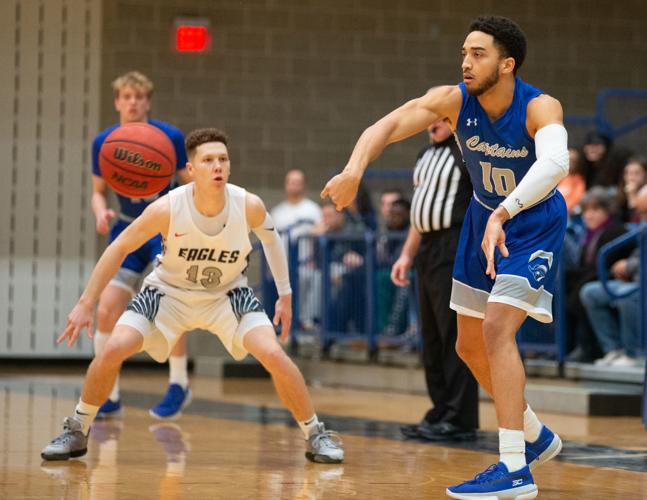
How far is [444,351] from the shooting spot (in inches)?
267

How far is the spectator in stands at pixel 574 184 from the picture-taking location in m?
10.1

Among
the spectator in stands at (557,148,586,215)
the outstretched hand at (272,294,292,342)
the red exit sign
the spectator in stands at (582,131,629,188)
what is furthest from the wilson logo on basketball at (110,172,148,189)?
the red exit sign

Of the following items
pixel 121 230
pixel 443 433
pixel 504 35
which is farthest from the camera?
pixel 121 230

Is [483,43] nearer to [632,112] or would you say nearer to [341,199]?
[341,199]

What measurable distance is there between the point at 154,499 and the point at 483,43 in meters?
2.09

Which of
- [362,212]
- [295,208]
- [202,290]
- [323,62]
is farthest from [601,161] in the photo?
[202,290]

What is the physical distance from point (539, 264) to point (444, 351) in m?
2.16

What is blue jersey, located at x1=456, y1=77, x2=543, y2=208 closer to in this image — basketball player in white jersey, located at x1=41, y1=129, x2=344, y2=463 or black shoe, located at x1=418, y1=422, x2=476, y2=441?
basketball player in white jersey, located at x1=41, y1=129, x2=344, y2=463

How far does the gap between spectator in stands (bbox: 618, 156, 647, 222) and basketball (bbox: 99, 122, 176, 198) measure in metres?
4.04

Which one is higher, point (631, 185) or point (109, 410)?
point (631, 185)

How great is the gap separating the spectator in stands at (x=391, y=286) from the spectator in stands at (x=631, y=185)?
176 centimetres

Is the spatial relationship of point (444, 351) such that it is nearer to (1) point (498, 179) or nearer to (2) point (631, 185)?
(1) point (498, 179)

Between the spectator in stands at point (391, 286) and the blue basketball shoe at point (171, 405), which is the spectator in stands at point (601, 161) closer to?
the spectator in stands at point (391, 286)

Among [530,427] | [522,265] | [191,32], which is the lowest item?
[530,427]
